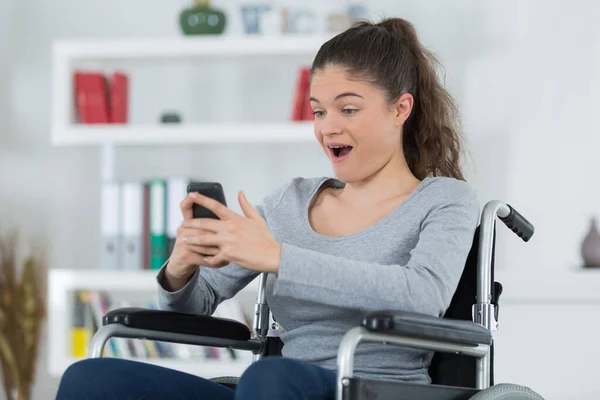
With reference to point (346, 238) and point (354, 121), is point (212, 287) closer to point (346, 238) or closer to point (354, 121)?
point (346, 238)

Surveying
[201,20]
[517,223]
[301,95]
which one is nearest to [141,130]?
[201,20]

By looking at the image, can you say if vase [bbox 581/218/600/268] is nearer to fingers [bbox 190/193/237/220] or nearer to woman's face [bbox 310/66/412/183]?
woman's face [bbox 310/66/412/183]

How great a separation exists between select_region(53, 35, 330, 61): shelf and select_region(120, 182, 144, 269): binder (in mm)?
460

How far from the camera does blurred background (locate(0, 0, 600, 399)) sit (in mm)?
3324

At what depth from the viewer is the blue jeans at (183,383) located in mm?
1332

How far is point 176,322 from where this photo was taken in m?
1.68

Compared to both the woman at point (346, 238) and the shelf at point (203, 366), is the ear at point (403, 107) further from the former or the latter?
the shelf at point (203, 366)

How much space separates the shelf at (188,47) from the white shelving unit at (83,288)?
75cm

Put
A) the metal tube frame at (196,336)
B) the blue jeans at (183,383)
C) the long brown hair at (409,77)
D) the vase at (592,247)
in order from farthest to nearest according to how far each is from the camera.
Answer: the vase at (592,247)
the long brown hair at (409,77)
the metal tube frame at (196,336)
the blue jeans at (183,383)

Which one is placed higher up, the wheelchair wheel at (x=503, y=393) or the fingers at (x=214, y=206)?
the fingers at (x=214, y=206)

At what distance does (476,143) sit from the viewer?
341 cm

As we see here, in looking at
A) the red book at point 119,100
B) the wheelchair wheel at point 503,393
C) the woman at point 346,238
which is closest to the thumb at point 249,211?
the woman at point 346,238

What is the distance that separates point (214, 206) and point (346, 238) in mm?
306

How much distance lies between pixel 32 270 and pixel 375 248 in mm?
2216
